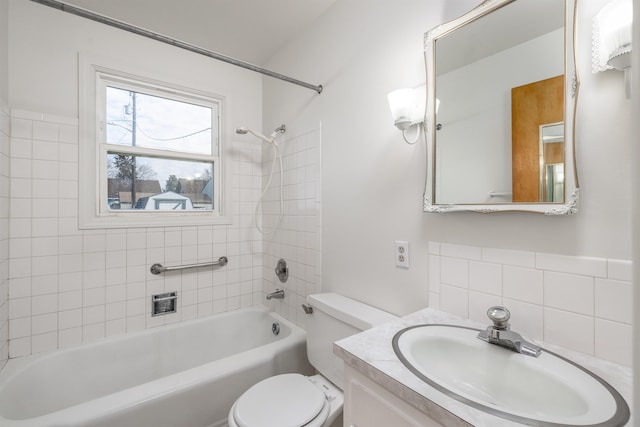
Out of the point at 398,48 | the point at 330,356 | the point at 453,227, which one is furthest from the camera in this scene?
the point at 330,356

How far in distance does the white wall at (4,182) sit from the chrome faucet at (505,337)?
2267 millimetres

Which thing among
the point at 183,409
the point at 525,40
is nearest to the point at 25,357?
the point at 183,409

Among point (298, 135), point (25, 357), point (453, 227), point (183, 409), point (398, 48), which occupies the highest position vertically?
point (398, 48)

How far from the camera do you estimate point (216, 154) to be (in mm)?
2303

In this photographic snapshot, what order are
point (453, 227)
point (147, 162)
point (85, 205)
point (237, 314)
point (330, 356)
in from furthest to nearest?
point (237, 314) < point (147, 162) < point (85, 205) < point (330, 356) < point (453, 227)

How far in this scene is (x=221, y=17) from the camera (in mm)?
1800

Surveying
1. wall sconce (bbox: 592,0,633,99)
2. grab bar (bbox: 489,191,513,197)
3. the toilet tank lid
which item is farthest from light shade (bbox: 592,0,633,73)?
the toilet tank lid

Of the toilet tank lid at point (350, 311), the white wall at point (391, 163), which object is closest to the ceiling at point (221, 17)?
the white wall at point (391, 163)

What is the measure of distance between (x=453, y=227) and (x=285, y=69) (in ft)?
5.71

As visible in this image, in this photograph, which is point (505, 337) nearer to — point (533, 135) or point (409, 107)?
point (533, 135)

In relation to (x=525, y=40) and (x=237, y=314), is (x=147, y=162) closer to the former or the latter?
(x=237, y=314)

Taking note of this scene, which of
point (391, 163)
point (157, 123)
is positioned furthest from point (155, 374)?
point (391, 163)

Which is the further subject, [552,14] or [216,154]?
[216,154]

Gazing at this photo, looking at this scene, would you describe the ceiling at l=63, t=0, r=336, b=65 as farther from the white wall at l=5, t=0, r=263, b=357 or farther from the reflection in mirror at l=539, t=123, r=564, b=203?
the reflection in mirror at l=539, t=123, r=564, b=203
